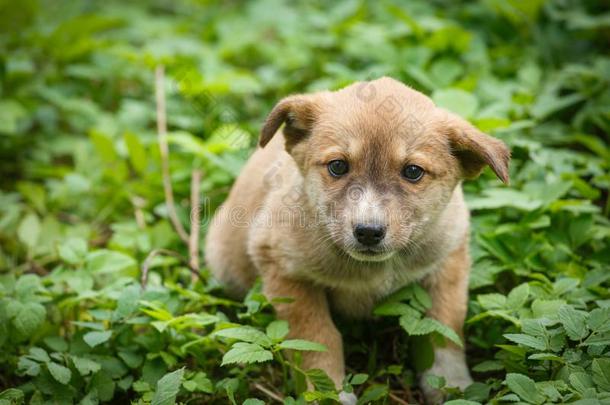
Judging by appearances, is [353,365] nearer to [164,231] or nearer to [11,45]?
[164,231]

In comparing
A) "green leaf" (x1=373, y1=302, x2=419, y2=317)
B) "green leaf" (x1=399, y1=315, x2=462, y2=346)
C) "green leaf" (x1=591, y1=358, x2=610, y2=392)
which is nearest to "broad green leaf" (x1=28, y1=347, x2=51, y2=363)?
"green leaf" (x1=373, y1=302, x2=419, y2=317)

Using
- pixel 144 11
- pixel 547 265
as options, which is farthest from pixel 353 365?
pixel 144 11

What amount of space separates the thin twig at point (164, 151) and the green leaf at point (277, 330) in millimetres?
1776

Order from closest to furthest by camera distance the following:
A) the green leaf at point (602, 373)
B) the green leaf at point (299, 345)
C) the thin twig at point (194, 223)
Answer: the green leaf at point (602, 373) < the green leaf at point (299, 345) < the thin twig at point (194, 223)

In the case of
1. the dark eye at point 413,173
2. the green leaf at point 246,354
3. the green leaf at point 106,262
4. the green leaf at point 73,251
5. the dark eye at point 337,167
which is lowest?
the green leaf at point 106,262

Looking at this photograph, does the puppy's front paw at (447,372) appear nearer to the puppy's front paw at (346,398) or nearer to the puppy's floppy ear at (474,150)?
the puppy's front paw at (346,398)

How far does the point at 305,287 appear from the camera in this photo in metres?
3.87

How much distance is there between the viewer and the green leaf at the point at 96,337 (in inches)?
138

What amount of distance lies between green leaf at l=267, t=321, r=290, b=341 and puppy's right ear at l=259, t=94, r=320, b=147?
1.03 meters

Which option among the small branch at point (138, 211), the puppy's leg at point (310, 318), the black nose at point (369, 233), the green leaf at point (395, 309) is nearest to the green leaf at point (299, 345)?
the puppy's leg at point (310, 318)

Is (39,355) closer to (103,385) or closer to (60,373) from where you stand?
(60,373)

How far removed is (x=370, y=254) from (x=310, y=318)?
0.61 m

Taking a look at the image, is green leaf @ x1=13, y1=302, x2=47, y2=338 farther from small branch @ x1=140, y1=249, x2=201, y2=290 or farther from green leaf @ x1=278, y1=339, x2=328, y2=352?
green leaf @ x1=278, y1=339, x2=328, y2=352

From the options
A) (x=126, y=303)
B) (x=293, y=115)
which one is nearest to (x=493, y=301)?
(x=293, y=115)
